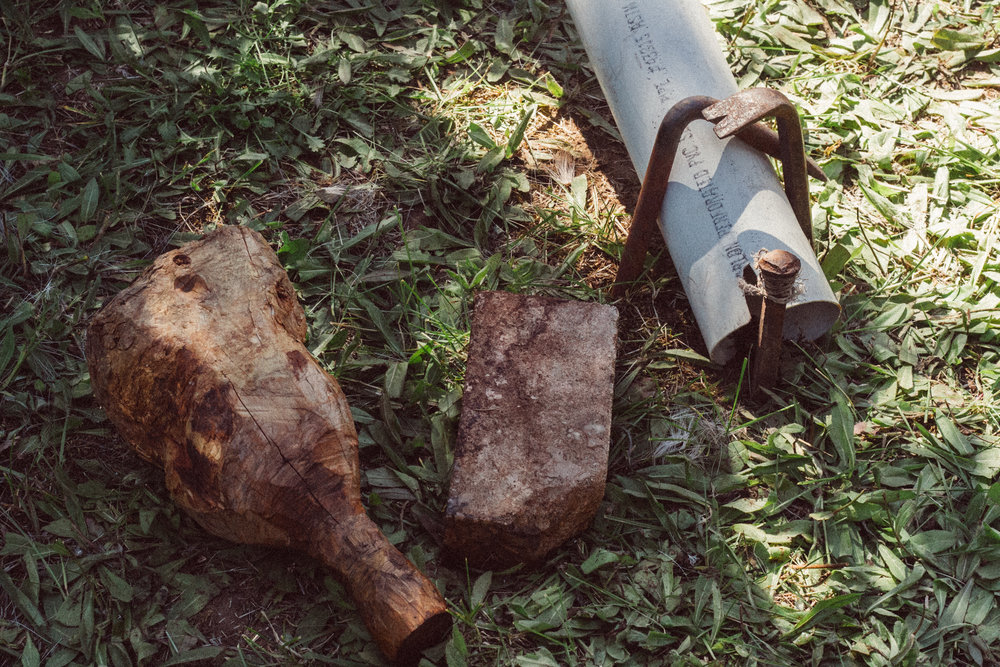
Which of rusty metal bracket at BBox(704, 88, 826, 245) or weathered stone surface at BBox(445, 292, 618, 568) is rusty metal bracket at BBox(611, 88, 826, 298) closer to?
rusty metal bracket at BBox(704, 88, 826, 245)

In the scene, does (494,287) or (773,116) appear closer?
(773,116)

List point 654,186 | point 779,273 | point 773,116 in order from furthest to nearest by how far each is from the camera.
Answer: point 654,186 → point 773,116 → point 779,273

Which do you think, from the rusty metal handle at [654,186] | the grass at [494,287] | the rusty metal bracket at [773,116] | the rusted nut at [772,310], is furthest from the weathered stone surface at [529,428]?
the rusty metal bracket at [773,116]

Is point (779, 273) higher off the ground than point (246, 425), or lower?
higher

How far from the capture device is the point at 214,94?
3.09 m

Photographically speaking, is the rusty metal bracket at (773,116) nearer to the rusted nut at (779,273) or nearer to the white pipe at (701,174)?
the white pipe at (701,174)

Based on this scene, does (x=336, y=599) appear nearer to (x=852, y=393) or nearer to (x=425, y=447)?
(x=425, y=447)

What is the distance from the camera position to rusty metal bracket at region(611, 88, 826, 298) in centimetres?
231

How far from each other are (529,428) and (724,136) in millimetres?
982

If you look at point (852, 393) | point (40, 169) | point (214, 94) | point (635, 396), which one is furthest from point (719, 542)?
point (40, 169)

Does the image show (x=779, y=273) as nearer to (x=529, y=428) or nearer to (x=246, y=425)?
(x=529, y=428)

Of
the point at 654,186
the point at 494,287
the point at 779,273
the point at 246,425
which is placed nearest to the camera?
the point at 246,425

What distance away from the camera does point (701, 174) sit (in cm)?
252

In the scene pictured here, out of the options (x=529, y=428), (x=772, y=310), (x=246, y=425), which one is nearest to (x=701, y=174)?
(x=772, y=310)
